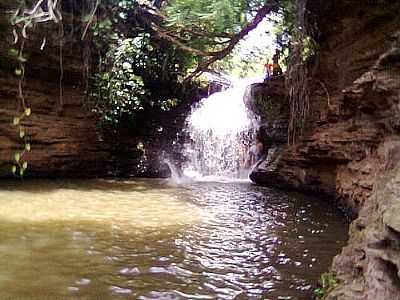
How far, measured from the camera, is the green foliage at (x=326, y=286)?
2.81 m

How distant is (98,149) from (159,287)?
7.09 metres

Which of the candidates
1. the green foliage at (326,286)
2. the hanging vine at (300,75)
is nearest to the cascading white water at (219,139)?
the hanging vine at (300,75)

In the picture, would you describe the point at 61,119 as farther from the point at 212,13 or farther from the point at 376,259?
the point at 376,259

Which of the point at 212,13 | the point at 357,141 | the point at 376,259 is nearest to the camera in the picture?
the point at 376,259

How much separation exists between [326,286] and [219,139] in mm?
8269

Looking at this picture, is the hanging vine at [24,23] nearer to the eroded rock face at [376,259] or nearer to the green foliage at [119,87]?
the green foliage at [119,87]

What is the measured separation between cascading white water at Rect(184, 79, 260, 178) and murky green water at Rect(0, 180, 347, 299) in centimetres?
351

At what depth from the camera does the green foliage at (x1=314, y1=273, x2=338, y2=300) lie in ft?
9.21

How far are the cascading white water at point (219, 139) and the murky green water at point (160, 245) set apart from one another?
3508mm

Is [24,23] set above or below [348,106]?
above

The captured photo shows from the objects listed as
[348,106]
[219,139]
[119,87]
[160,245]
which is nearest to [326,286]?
[160,245]

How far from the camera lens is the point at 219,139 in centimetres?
1112

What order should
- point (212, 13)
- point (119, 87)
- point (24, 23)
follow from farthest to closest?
point (119, 87), point (24, 23), point (212, 13)

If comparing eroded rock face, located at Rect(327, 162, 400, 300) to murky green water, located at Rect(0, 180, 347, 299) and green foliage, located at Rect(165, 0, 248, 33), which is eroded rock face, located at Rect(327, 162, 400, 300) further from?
green foliage, located at Rect(165, 0, 248, 33)
